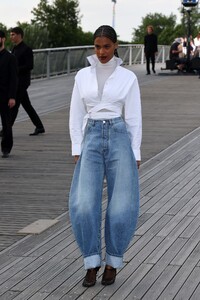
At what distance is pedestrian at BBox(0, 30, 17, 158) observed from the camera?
→ 13734mm

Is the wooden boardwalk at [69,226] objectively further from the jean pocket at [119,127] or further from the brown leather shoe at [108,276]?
the jean pocket at [119,127]

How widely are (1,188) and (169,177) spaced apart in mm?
2002

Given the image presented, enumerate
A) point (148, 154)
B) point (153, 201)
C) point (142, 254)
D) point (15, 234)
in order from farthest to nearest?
point (148, 154)
point (153, 201)
point (15, 234)
point (142, 254)

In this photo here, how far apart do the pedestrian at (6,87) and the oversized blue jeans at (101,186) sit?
22.0 ft

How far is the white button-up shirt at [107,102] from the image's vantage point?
23.0ft

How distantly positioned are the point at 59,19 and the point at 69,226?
140 metres

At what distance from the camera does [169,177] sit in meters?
12.1

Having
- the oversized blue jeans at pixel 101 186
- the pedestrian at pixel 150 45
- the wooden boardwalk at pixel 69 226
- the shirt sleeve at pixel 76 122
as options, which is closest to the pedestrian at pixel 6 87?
the wooden boardwalk at pixel 69 226

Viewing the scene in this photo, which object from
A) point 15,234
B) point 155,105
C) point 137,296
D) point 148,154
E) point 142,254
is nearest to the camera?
point 137,296

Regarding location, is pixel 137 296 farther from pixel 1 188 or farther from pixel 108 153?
pixel 1 188

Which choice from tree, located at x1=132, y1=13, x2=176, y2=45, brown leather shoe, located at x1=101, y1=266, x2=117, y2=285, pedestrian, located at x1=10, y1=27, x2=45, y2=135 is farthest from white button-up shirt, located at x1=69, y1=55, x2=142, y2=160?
tree, located at x1=132, y1=13, x2=176, y2=45

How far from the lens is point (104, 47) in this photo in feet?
22.9

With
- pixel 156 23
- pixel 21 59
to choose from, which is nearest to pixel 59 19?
pixel 156 23

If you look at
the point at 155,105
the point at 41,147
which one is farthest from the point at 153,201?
the point at 155,105
